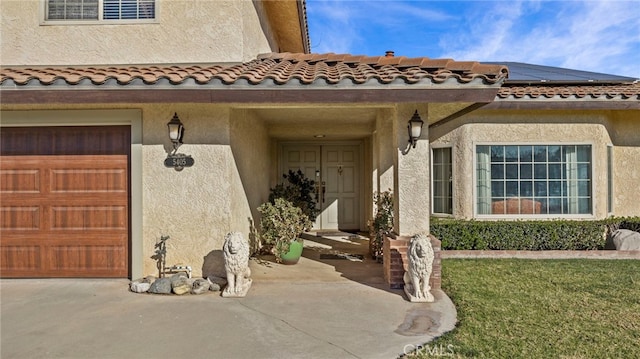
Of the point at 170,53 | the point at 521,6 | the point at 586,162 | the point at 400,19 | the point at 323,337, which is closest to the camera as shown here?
the point at 323,337

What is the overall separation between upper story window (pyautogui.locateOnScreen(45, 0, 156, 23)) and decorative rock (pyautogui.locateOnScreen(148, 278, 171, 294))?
19.0 ft

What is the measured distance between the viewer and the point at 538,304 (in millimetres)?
5750

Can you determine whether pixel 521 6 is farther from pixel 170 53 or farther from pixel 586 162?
pixel 170 53

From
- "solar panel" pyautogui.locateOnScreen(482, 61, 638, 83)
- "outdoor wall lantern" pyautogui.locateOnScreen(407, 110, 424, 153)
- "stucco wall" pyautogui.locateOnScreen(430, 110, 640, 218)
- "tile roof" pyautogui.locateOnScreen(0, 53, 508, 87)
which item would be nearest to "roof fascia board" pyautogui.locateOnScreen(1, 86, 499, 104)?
"tile roof" pyautogui.locateOnScreen(0, 53, 508, 87)

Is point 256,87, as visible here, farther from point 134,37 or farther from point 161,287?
point 134,37

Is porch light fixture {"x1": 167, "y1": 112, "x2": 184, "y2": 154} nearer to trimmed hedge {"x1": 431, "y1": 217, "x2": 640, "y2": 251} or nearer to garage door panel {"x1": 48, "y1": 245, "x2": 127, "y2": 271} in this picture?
garage door panel {"x1": 48, "y1": 245, "x2": 127, "y2": 271}

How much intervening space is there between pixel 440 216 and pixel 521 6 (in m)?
8.75

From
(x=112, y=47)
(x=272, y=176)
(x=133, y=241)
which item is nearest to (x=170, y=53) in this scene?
(x=112, y=47)

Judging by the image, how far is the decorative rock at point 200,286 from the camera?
6.29 m

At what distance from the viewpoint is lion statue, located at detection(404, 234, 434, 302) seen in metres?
5.80

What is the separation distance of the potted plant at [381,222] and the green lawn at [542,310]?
1625mm

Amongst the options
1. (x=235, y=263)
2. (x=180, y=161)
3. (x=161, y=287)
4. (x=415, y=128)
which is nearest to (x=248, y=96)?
(x=180, y=161)

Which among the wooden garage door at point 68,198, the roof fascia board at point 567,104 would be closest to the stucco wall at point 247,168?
the wooden garage door at point 68,198

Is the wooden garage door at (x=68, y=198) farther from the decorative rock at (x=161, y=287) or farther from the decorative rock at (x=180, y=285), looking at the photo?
the decorative rock at (x=180, y=285)
